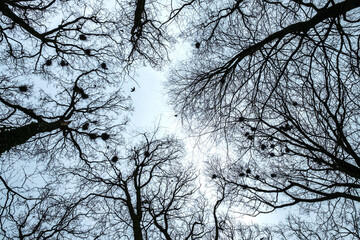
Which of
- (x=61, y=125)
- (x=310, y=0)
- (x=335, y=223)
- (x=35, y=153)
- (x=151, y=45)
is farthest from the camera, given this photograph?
(x=35, y=153)

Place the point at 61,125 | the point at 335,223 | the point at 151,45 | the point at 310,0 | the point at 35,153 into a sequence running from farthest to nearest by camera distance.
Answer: the point at 35,153 < the point at 61,125 < the point at 151,45 < the point at 335,223 < the point at 310,0

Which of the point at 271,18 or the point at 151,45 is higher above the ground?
the point at 151,45

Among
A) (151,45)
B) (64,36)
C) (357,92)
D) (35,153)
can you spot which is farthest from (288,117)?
(35,153)

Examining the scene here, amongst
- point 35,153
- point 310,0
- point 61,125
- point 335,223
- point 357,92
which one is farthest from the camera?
point 35,153

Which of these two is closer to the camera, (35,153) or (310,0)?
(310,0)

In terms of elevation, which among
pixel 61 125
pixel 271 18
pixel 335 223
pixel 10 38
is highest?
pixel 10 38

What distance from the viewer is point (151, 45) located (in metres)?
5.86

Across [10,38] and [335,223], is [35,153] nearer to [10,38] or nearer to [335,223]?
[10,38]

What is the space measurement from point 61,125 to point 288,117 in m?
7.00

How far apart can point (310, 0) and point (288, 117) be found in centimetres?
247

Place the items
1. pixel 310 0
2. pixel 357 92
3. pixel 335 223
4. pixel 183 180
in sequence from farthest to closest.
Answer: pixel 183 180 < pixel 335 223 < pixel 357 92 < pixel 310 0

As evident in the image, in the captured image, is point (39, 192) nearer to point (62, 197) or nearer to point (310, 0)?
point (62, 197)

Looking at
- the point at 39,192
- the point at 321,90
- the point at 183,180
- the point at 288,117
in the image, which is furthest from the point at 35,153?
the point at 321,90

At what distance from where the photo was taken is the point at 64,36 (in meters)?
6.50
